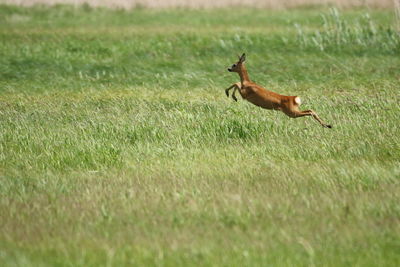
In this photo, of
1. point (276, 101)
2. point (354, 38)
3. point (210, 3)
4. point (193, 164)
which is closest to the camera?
point (193, 164)

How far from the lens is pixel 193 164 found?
344 inches

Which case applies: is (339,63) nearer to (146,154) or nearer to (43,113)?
(43,113)

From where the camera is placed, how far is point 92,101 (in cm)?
1423

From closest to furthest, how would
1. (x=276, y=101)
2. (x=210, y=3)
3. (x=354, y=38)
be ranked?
(x=276, y=101) < (x=354, y=38) < (x=210, y=3)

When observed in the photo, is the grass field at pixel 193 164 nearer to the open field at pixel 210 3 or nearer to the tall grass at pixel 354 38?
the tall grass at pixel 354 38

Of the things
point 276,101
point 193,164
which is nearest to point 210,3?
point 276,101

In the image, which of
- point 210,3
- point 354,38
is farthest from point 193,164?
point 210,3

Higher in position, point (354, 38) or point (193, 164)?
point (193, 164)

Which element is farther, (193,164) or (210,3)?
(210,3)

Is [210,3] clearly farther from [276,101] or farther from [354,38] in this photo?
[276,101]

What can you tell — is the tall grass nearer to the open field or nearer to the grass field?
the grass field

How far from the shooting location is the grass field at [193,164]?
6.12m

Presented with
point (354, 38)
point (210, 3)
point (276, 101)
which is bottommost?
point (210, 3)

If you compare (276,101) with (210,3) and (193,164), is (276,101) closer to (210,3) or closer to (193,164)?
(193,164)
